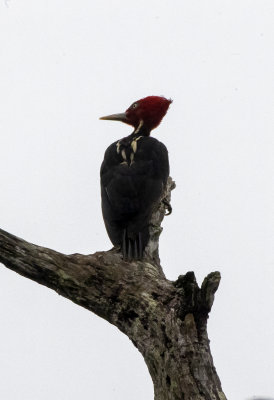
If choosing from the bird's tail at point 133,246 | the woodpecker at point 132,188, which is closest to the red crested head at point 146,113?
the woodpecker at point 132,188

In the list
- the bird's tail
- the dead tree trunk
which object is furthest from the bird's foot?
the dead tree trunk

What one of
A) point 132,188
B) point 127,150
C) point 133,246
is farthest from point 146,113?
point 133,246

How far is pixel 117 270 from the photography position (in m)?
3.76

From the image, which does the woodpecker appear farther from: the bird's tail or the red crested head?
the red crested head

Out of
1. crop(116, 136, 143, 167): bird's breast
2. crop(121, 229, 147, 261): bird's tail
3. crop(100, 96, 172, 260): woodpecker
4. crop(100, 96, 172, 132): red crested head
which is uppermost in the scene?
crop(100, 96, 172, 132): red crested head

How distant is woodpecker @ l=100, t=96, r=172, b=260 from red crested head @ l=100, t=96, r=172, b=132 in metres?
0.53

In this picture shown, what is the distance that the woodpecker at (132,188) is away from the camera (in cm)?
470

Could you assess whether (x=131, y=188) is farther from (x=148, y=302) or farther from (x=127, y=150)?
(x=148, y=302)

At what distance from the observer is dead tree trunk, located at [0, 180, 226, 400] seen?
126 inches

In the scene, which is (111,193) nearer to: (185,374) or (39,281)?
(39,281)

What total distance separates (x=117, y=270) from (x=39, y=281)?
42 centimetres

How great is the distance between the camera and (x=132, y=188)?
194 inches

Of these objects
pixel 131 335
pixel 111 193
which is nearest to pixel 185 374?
pixel 131 335

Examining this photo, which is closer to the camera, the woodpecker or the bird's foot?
the woodpecker
